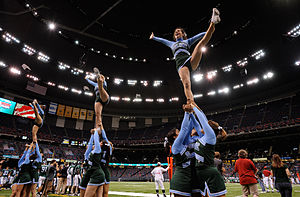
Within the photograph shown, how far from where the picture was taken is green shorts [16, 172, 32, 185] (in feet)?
17.4

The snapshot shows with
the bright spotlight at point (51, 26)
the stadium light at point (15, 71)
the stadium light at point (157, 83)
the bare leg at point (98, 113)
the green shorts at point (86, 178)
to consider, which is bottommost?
the green shorts at point (86, 178)

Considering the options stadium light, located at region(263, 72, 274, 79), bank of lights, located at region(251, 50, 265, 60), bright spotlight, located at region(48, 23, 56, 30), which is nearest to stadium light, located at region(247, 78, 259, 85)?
stadium light, located at region(263, 72, 274, 79)

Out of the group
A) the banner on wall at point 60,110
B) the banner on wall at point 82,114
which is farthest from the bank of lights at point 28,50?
the banner on wall at point 82,114

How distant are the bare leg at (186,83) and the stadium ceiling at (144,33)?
1726 cm

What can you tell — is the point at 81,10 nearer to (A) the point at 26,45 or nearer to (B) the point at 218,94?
(A) the point at 26,45

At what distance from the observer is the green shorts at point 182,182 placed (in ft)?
6.75

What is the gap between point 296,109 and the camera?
25.5 m

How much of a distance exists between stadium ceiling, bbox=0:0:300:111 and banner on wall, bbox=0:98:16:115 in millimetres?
7023

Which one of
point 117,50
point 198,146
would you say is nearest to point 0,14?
point 117,50

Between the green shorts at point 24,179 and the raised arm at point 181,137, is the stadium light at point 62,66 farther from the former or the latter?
the raised arm at point 181,137

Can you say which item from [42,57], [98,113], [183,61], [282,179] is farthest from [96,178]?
[42,57]

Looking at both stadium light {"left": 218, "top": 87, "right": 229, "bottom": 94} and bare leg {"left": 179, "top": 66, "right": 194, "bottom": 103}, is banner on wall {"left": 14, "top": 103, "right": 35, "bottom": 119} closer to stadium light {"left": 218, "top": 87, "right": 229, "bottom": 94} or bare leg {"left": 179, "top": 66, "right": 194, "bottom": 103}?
stadium light {"left": 218, "top": 87, "right": 229, "bottom": 94}

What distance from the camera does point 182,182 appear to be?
2.10 metres

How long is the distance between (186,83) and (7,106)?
3659cm
